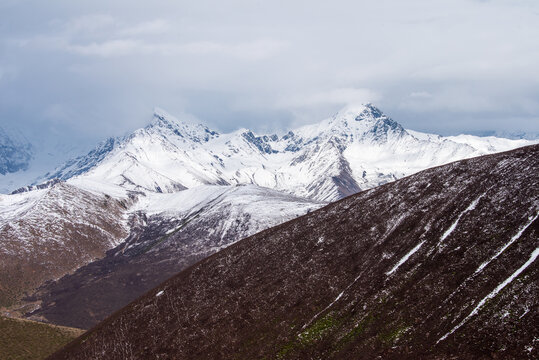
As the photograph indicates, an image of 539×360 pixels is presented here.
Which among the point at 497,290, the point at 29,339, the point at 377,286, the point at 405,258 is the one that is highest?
the point at 497,290

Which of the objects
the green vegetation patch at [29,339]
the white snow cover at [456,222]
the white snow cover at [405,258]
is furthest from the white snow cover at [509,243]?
the green vegetation patch at [29,339]

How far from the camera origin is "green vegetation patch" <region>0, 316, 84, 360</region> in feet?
306

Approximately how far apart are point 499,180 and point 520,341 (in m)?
40.6

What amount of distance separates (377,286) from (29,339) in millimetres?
79346

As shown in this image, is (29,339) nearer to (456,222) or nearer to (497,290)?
(456,222)

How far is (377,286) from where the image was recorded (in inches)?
2598

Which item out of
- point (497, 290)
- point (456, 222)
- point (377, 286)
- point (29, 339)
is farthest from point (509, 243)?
point (29, 339)

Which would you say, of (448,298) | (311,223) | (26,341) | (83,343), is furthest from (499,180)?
(26,341)

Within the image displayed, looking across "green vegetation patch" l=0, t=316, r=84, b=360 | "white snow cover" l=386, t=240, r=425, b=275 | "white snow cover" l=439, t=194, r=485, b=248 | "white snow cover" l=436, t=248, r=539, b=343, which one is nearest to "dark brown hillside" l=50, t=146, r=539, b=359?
"white snow cover" l=436, t=248, r=539, b=343

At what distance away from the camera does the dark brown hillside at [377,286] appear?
5059cm

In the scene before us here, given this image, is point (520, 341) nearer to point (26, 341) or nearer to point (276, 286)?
point (276, 286)

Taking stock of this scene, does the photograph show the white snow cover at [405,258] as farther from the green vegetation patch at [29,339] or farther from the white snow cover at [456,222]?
the green vegetation patch at [29,339]

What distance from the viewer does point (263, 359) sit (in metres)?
61.6

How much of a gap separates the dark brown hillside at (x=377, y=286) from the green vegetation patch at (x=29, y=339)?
1243 centimetres
